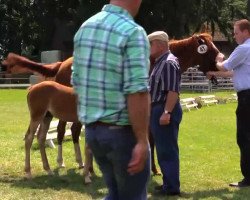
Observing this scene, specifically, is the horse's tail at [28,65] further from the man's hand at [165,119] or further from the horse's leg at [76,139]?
the man's hand at [165,119]

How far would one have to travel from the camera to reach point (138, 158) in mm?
3416

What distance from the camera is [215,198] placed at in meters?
7.12

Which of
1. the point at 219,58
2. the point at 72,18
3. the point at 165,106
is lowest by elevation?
the point at 165,106

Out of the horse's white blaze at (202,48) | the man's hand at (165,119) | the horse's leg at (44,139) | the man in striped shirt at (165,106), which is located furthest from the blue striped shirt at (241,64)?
the horse's leg at (44,139)

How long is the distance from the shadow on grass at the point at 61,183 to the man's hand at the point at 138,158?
3.81 metres

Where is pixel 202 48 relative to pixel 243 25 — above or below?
below

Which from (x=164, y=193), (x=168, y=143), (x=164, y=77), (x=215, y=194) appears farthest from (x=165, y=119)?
(x=215, y=194)

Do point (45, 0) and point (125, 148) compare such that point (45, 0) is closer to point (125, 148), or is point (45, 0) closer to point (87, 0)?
point (87, 0)

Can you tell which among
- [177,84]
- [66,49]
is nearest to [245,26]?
[177,84]

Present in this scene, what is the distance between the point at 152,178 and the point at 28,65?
2558 mm

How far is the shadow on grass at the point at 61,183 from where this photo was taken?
7.62 metres

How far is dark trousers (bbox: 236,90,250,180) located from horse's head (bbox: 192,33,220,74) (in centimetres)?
119

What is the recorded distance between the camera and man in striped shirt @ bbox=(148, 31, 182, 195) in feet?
22.6

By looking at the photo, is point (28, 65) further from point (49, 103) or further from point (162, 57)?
point (162, 57)
